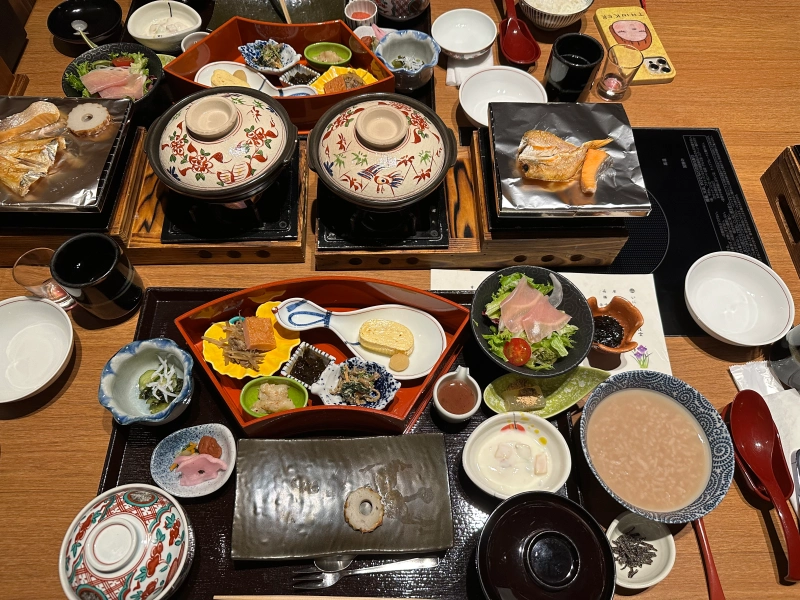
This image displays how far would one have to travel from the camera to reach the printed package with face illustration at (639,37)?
8.79 ft

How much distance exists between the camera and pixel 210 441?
167 centimetres

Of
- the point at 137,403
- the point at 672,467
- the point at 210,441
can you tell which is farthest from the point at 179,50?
the point at 672,467

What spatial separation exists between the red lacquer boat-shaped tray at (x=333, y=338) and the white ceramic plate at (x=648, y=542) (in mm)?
707

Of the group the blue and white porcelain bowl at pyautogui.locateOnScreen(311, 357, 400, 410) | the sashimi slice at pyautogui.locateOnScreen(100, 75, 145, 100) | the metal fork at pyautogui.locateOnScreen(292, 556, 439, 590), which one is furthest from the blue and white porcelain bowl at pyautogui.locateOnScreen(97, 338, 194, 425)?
the sashimi slice at pyautogui.locateOnScreen(100, 75, 145, 100)

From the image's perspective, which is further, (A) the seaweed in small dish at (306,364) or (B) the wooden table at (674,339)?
(A) the seaweed in small dish at (306,364)

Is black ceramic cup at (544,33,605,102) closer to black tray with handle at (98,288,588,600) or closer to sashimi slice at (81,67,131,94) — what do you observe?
black tray with handle at (98,288,588,600)

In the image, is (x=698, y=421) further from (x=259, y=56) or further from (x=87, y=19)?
(x=87, y=19)

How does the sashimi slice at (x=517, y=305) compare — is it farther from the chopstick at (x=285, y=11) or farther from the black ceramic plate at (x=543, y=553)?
the chopstick at (x=285, y=11)

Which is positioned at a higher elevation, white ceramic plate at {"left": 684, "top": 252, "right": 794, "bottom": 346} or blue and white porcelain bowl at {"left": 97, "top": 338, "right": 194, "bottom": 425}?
white ceramic plate at {"left": 684, "top": 252, "right": 794, "bottom": 346}

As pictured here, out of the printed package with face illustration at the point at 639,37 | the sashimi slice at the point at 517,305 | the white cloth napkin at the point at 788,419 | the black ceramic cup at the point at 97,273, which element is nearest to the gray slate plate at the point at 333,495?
the sashimi slice at the point at 517,305

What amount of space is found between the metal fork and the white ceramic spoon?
59cm

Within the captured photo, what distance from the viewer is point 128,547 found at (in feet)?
4.58

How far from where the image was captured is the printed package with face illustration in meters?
2.68

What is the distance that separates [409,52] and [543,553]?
222 cm
